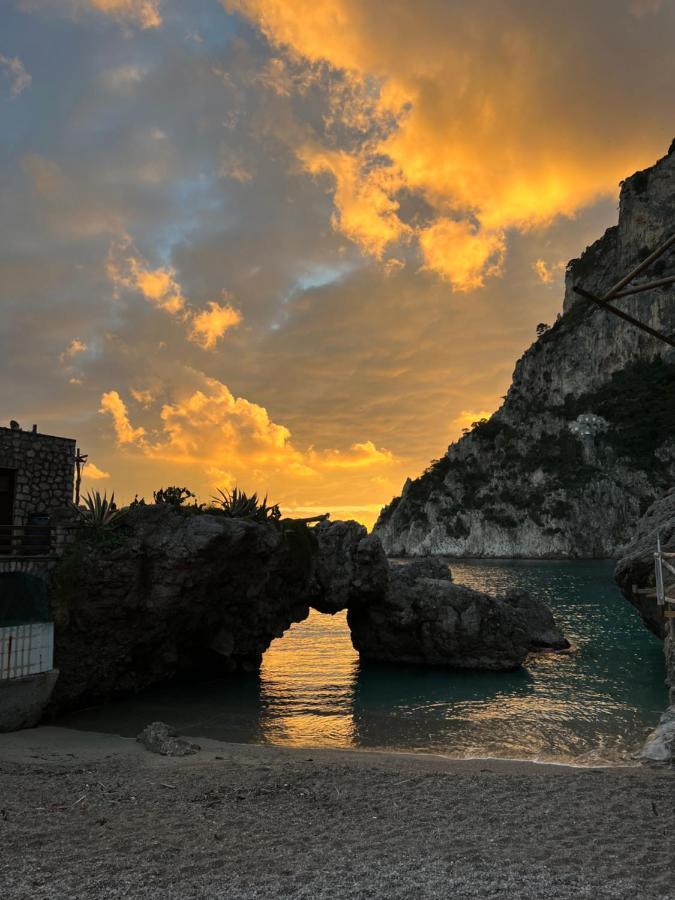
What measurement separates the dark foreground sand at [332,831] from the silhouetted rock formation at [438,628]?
47.7 feet

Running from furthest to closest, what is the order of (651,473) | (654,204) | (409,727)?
1. (654,204)
2. (651,473)
3. (409,727)

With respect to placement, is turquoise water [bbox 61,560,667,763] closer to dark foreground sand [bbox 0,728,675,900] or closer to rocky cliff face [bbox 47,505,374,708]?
rocky cliff face [bbox 47,505,374,708]

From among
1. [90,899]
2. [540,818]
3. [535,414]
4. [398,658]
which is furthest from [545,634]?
[535,414]

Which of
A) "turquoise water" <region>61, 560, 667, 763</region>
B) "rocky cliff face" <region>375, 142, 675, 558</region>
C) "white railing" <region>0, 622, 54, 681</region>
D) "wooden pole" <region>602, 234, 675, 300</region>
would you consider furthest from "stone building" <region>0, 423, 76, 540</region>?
"rocky cliff face" <region>375, 142, 675, 558</region>

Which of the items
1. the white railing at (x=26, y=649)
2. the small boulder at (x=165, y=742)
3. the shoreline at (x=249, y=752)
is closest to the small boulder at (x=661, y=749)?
the shoreline at (x=249, y=752)

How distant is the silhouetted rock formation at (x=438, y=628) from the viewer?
25.9 m

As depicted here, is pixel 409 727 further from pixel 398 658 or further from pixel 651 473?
pixel 651 473

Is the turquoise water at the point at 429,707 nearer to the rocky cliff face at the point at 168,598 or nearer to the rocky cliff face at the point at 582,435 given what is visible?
the rocky cliff face at the point at 168,598

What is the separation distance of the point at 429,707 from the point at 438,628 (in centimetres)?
717

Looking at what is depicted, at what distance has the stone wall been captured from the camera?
18359 mm

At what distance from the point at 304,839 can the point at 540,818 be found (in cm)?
335

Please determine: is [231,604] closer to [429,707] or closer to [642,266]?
[429,707]

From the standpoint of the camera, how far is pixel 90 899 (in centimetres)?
584

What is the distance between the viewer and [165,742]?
526 inches
